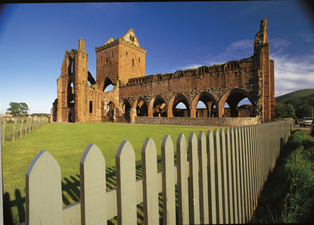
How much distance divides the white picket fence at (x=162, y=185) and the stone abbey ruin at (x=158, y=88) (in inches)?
686

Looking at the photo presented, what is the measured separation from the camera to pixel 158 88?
26.7 metres

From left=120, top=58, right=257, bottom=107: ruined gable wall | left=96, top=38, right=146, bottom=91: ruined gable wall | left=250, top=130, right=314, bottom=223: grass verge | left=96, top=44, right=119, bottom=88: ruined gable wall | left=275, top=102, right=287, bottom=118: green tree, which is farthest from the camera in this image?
left=275, top=102, right=287, bottom=118: green tree

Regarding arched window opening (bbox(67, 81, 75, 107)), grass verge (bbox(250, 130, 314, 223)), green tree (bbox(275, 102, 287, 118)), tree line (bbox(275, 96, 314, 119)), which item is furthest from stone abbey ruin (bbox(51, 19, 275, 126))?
tree line (bbox(275, 96, 314, 119))

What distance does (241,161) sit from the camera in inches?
84.3

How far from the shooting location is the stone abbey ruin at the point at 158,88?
18594 mm

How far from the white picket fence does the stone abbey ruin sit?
17429 mm

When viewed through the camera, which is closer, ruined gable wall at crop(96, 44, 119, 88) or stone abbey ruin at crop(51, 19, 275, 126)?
stone abbey ruin at crop(51, 19, 275, 126)

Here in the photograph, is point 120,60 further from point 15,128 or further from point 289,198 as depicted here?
point 289,198

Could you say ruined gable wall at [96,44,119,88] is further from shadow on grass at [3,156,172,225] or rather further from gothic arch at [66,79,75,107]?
shadow on grass at [3,156,172,225]

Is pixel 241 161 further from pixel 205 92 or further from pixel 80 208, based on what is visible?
pixel 205 92

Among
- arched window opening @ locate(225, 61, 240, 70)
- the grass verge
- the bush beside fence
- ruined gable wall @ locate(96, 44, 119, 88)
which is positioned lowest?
the grass verge

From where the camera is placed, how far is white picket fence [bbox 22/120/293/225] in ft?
2.33

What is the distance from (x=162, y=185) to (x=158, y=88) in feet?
85.0

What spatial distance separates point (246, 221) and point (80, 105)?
30939 mm
